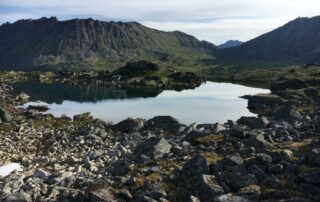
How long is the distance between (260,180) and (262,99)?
296 ft

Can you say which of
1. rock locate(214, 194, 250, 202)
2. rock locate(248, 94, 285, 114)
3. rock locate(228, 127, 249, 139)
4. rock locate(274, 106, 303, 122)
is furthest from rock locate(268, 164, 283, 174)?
rock locate(248, 94, 285, 114)

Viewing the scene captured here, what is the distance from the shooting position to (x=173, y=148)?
153 feet

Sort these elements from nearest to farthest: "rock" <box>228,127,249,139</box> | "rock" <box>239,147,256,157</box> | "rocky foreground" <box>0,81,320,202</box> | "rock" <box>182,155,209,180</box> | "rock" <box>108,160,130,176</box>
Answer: "rocky foreground" <box>0,81,320,202</box> → "rock" <box>182,155,209,180</box> → "rock" <box>108,160,130,176</box> → "rock" <box>239,147,256,157</box> → "rock" <box>228,127,249,139</box>

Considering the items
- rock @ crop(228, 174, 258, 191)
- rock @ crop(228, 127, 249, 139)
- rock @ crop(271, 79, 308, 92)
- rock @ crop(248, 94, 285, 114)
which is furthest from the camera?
rock @ crop(271, 79, 308, 92)

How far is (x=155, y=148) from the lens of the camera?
45.8m

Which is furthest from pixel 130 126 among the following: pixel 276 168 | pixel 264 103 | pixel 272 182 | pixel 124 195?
pixel 264 103

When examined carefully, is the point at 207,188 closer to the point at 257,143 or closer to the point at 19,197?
the point at 19,197

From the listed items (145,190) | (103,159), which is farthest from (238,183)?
(103,159)

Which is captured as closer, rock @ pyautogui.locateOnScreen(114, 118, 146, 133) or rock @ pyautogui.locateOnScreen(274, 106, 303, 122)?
rock @ pyautogui.locateOnScreen(114, 118, 146, 133)

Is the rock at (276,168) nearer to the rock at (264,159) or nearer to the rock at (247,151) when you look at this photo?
the rock at (264,159)

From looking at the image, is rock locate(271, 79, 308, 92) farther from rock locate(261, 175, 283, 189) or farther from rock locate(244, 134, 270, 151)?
rock locate(261, 175, 283, 189)

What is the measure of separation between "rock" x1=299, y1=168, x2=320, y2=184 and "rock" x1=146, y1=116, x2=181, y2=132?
39272 millimetres

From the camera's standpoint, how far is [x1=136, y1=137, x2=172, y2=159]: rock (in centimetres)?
4500

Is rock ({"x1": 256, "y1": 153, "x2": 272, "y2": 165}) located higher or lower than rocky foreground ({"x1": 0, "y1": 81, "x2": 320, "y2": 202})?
higher
